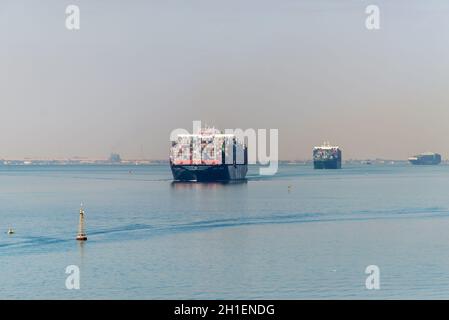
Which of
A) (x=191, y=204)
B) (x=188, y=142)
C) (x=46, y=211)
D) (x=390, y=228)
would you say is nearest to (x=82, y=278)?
(x=390, y=228)

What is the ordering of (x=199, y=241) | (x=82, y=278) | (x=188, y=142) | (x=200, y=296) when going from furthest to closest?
(x=188, y=142), (x=199, y=241), (x=82, y=278), (x=200, y=296)

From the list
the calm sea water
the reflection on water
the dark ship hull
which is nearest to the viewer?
the calm sea water

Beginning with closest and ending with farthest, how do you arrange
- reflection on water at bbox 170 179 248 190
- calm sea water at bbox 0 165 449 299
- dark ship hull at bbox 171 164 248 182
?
calm sea water at bbox 0 165 449 299 < reflection on water at bbox 170 179 248 190 < dark ship hull at bbox 171 164 248 182

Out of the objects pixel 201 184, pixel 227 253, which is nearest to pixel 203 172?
pixel 201 184

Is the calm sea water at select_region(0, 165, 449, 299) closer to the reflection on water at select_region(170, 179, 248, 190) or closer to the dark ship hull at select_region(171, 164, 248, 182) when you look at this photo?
the reflection on water at select_region(170, 179, 248, 190)

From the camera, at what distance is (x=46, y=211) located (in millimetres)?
100625

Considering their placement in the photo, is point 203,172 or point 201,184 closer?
point 201,184

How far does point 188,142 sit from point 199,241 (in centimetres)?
12650

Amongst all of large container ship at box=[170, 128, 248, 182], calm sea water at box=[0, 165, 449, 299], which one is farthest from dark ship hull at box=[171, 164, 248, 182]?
calm sea water at box=[0, 165, 449, 299]

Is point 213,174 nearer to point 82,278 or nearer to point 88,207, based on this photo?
point 88,207

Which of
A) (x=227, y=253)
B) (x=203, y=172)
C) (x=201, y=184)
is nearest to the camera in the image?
(x=227, y=253)

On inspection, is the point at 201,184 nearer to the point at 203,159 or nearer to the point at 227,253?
the point at 203,159

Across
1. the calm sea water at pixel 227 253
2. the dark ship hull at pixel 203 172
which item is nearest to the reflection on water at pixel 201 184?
the dark ship hull at pixel 203 172
